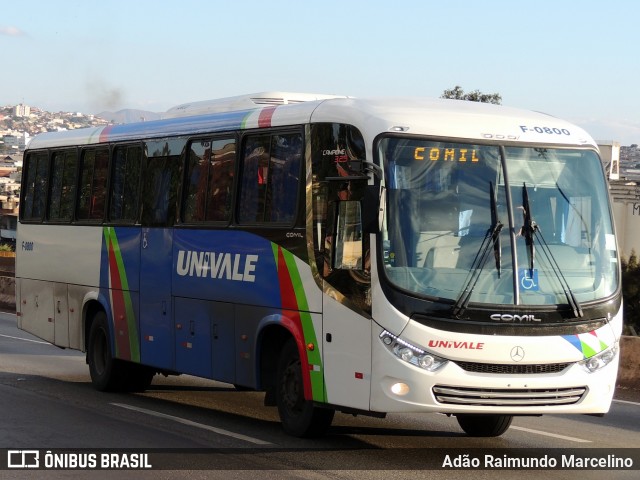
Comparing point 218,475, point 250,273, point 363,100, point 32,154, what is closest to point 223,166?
point 250,273

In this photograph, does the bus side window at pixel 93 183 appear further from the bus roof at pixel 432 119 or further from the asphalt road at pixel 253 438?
the bus roof at pixel 432 119

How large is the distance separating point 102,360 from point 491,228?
284 inches

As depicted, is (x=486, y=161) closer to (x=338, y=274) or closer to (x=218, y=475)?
(x=338, y=274)

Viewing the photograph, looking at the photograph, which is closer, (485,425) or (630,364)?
(485,425)

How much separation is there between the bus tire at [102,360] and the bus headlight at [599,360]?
712 centimetres

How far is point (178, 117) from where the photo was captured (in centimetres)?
1487

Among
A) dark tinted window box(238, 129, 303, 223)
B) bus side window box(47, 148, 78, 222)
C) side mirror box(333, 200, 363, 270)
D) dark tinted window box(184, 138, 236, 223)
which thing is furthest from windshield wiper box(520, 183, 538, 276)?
bus side window box(47, 148, 78, 222)

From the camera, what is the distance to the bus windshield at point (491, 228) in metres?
10.3

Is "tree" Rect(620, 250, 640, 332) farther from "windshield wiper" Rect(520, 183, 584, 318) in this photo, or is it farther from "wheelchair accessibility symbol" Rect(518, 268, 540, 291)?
"wheelchair accessibility symbol" Rect(518, 268, 540, 291)

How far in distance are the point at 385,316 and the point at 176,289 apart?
4.18 metres

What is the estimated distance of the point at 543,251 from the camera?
34.4ft

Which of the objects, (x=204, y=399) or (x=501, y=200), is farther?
(x=204, y=399)

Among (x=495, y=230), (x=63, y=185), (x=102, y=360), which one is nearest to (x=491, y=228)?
(x=495, y=230)

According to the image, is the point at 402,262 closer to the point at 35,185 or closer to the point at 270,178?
the point at 270,178
